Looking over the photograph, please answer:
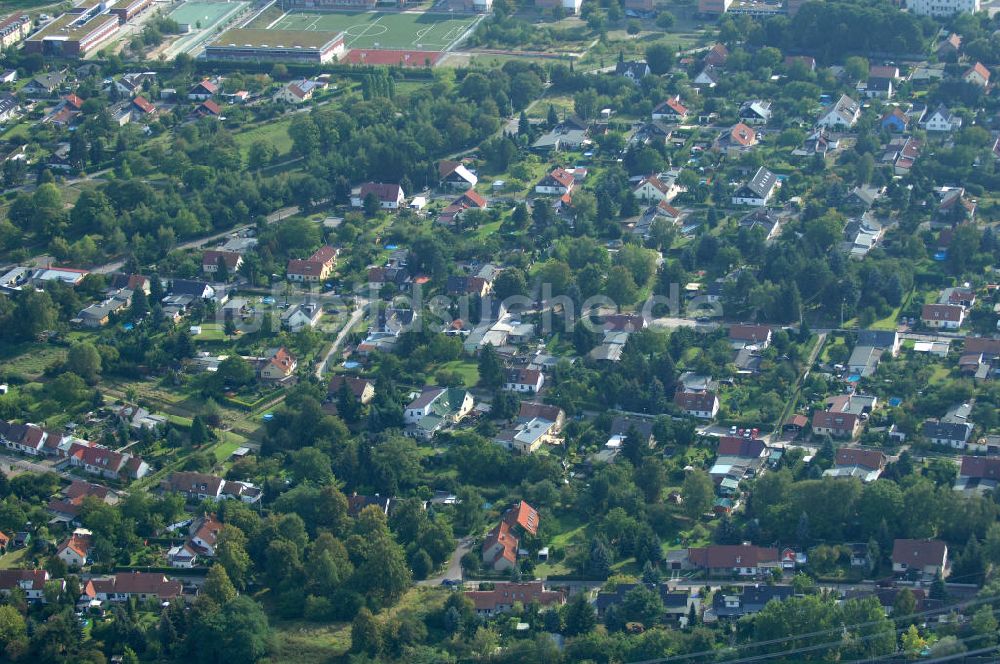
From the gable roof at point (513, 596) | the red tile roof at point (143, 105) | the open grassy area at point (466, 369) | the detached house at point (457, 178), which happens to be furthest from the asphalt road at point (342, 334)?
the red tile roof at point (143, 105)

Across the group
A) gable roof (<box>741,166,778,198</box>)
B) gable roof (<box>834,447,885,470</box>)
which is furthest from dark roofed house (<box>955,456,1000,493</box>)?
gable roof (<box>741,166,778,198</box>)

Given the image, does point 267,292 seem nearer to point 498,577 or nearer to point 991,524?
point 498,577

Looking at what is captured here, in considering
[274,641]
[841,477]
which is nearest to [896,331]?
[841,477]

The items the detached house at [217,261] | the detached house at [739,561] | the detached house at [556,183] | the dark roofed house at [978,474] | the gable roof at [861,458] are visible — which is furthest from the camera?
the detached house at [556,183]

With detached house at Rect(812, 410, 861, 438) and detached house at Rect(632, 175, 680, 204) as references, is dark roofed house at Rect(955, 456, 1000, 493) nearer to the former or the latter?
detached house at Rect(812, 410, 861, 438)

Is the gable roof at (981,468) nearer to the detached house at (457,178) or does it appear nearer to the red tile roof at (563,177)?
the red tile roof at (563,177)
